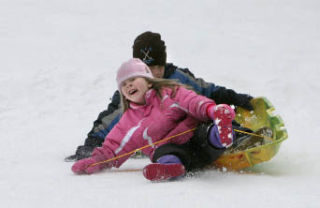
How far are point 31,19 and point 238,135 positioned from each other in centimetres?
760

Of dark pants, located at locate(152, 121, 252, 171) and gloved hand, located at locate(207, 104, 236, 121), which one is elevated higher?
gloved hand, located at locate(207, 104, 236, 121)

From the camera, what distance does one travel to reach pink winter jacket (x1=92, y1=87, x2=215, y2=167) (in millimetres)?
2535

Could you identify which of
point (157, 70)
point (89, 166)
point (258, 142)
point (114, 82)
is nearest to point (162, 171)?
point (89, 166)

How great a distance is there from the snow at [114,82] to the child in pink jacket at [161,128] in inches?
3.6

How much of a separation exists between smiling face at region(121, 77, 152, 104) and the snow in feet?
1.43

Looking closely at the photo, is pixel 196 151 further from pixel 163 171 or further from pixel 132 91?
pixel 132 91

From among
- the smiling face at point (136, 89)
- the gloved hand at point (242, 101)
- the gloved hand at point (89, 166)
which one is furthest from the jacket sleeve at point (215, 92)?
the gloved hand at point (89, 166)

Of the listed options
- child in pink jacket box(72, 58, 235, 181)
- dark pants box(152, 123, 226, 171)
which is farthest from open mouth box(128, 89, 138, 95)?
dark pants box(152, 123, 226, 171)

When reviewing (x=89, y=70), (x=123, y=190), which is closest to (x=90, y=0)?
(x=89, y=70)

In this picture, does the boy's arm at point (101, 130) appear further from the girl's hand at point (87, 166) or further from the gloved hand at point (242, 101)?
the gloved hand at point (242, 101)

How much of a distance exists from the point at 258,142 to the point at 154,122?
27.5 inches

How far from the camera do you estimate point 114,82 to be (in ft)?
20.9

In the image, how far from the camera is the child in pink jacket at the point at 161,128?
91.5 inches

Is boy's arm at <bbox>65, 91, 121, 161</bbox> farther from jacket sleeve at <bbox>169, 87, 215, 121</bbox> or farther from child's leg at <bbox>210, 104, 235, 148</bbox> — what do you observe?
child's leg at <bbox>210, 104, 235, 148</bbox>
